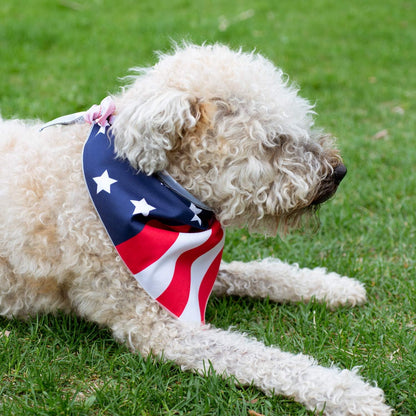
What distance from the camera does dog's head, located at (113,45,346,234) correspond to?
2695mm

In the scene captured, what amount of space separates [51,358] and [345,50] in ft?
24.8

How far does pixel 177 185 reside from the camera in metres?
2.83

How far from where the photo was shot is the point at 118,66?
24.2 ft

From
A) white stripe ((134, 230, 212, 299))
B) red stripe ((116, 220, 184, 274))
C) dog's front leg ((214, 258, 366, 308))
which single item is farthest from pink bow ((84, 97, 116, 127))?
dog's front leg ((214, 258, 366, 308))

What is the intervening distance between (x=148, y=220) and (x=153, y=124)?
0.50 m

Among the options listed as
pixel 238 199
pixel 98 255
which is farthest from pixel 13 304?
pixel 238 199

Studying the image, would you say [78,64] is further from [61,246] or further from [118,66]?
[61,246]

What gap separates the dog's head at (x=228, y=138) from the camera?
2695 millimetres

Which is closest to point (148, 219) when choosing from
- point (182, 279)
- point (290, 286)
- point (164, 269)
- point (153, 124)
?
point (164, 269)

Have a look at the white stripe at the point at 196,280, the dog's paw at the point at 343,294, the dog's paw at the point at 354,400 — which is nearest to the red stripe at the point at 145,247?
the white stripe at the point at 196,280

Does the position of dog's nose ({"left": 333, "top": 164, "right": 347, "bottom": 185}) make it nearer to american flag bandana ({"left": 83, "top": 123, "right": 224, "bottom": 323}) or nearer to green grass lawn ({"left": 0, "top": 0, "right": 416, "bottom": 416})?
american flag bandana ({"left": 83, "top": 123, "right": 224, "bottom": 323})

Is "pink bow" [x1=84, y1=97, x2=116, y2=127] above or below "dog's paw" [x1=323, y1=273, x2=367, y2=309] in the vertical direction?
above

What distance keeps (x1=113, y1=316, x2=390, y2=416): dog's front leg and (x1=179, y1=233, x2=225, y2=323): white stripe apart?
0.06m

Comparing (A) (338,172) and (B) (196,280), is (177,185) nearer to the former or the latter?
(B) (196,280)
